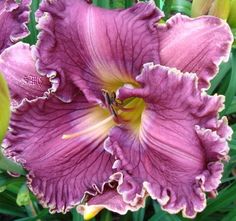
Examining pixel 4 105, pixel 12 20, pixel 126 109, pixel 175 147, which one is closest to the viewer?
pixel 4 105

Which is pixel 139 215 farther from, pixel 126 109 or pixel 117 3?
pixel 117 3

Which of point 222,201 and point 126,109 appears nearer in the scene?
point 126,109

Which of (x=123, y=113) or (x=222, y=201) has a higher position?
(x=123, y=113)

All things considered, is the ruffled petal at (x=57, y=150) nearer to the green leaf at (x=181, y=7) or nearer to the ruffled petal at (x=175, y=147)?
the ruffled petal at (x=175, y=147)

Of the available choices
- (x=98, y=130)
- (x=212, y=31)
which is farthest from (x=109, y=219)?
(x=212, y=31)

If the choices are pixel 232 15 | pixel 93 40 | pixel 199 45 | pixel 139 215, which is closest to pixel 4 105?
pixel 93 40

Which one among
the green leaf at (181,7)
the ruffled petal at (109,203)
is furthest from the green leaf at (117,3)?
the ruffled petal at (109,203)

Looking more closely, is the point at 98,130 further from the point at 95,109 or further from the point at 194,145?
the point at 194,145
